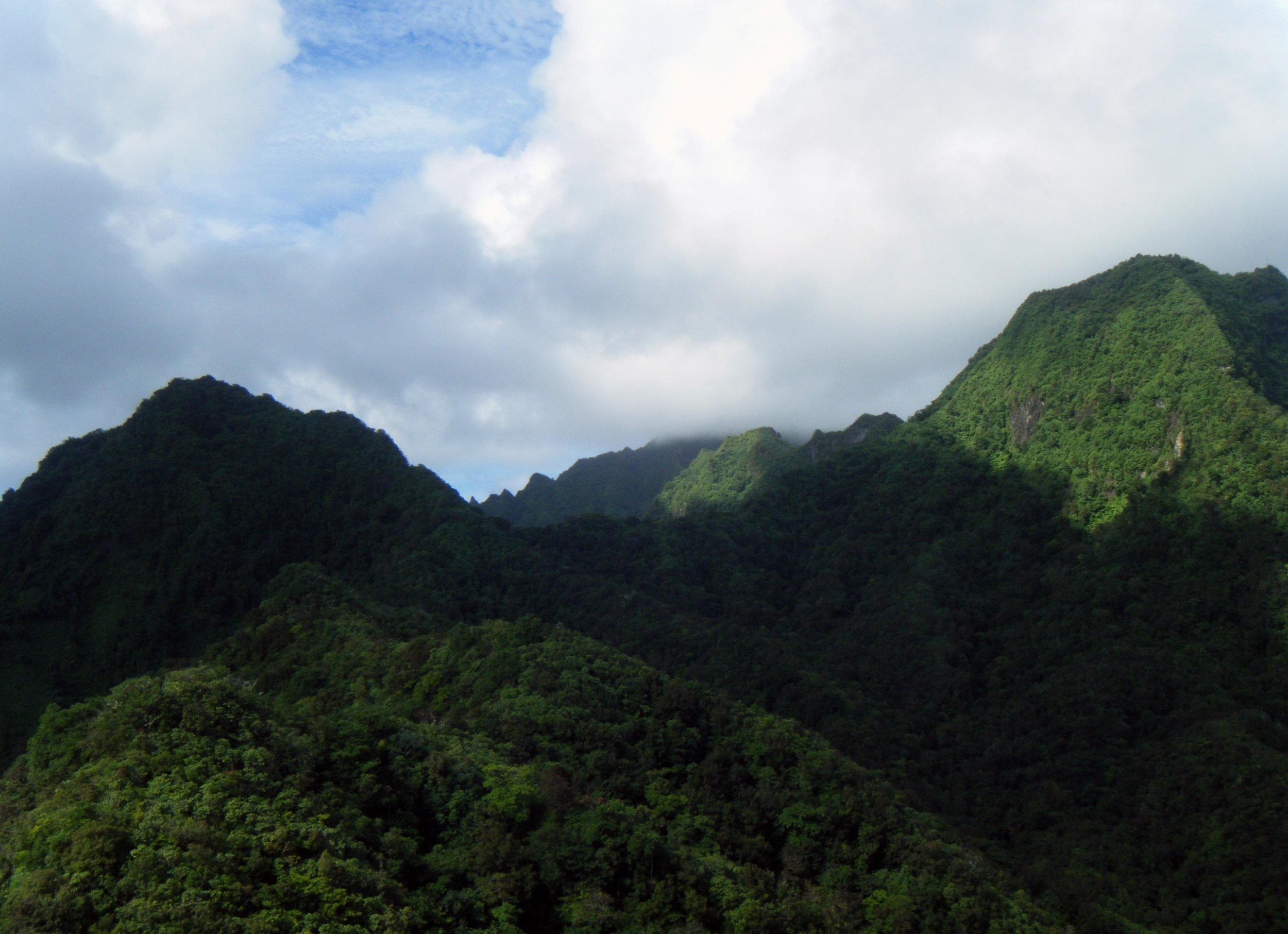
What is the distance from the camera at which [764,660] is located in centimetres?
5669

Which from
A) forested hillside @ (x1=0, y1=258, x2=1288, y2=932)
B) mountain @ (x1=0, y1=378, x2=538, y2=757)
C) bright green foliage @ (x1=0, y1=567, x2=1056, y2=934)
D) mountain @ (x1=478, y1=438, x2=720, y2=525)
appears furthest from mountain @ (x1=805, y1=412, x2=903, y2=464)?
bright green foliage @ (x1=0, y1=567, x2=1056, y2=934)

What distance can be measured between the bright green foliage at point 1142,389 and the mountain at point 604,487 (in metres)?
53.4

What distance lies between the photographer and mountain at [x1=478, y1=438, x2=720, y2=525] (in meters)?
125

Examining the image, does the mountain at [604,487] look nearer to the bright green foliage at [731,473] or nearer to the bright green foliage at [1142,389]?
the bright green foliage at [731,473]

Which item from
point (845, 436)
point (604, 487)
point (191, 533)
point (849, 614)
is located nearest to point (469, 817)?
point (191, 533)

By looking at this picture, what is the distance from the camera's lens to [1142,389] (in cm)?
6819

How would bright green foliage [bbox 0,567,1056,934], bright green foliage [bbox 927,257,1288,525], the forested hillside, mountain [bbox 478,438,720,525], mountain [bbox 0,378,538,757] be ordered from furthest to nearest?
1. mountain [bbox 478,438,720,525]
2. bright green foliage [bbox 927,257,1288,525]
3. mountain [bbox 0,378,538,757]
4. the forested hillside
5. bright green foliage [bbox 0,567,1056,934]

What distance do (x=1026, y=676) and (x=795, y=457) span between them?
5342 centimetres

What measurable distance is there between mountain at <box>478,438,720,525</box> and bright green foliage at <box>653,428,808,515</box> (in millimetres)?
6863

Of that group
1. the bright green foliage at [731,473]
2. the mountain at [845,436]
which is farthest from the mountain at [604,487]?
the mountain at [845,436]

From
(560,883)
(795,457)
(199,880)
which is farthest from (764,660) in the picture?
(795,457)

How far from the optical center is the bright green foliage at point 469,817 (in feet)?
57.2

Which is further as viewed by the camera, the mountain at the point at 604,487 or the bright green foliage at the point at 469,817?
the mountain at the point at 604,487

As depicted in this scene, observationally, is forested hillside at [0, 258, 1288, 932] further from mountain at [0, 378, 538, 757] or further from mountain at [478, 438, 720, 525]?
mountain at [478, 438, 720, 525]
